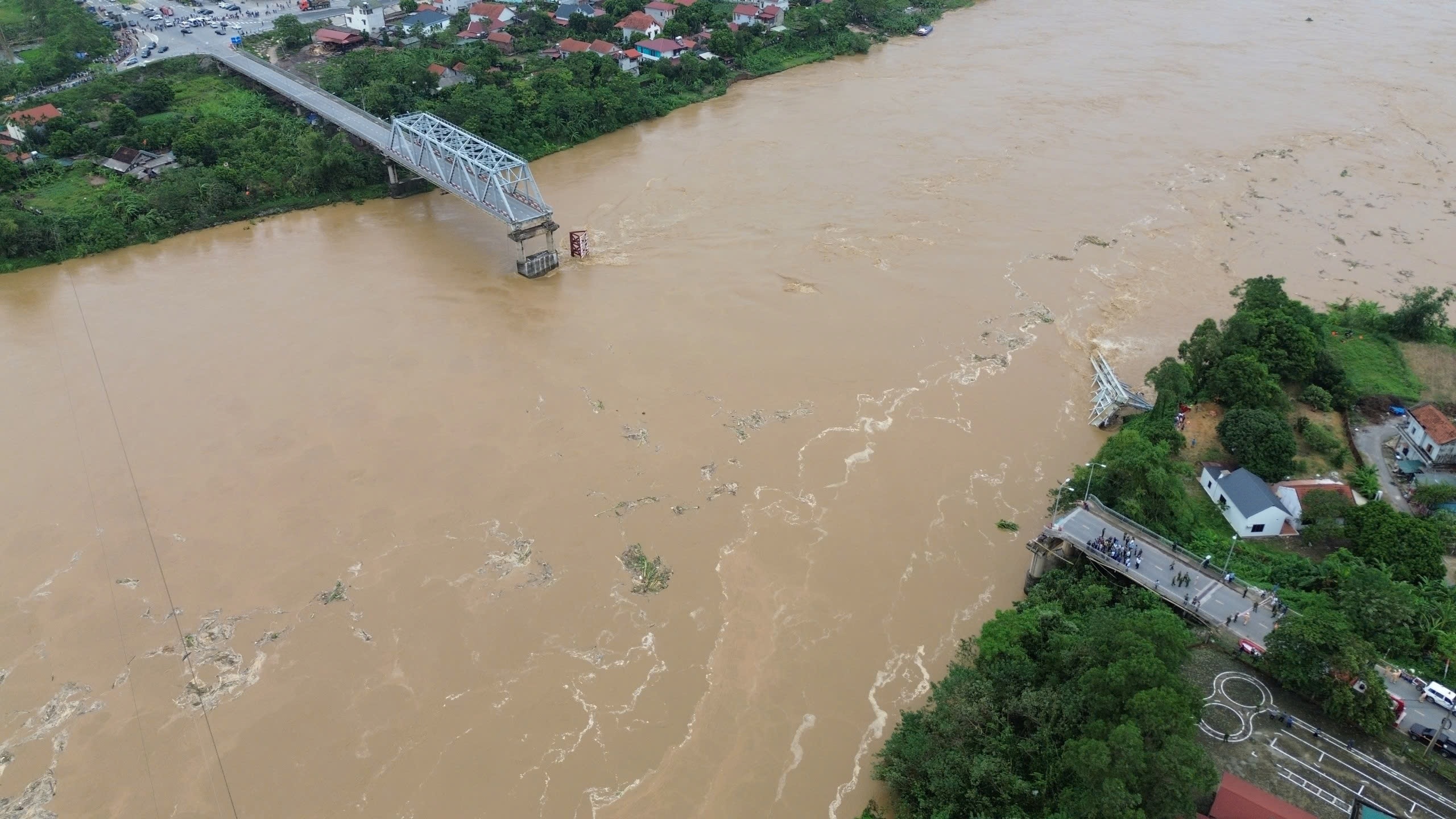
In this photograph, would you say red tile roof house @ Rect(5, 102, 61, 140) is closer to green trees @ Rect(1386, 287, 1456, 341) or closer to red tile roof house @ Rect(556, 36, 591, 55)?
red tile roof house @ Rect(556, 36, 591, 55)

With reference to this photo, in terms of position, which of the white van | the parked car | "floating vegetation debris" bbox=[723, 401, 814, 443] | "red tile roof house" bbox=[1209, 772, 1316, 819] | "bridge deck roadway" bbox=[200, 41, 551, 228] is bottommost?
"floating vegetation debris" bbox=[723, 401, 814, 443]

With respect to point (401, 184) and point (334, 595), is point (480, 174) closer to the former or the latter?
point (401, 184)

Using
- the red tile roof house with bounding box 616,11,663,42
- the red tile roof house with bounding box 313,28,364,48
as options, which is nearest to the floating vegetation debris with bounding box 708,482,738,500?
the red tile roof house with bounding box 616,11,663,42

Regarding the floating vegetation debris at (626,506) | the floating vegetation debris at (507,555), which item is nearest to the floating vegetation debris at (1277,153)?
the floating vegetation debris at (626,506)

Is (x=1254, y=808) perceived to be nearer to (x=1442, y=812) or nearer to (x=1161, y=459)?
(x=1442, y=812)

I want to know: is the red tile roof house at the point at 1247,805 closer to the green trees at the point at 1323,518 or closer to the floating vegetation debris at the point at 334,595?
the green trees at the point at 1323,518
